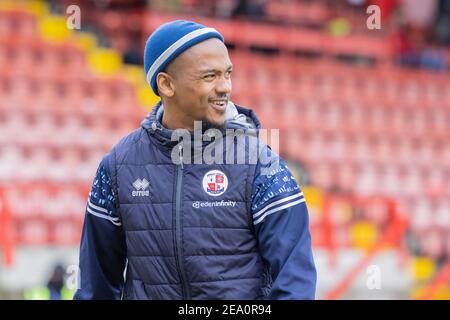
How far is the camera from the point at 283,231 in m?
2.61

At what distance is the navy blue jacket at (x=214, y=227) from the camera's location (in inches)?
103

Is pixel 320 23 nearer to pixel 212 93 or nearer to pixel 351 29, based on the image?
pixel 351 29

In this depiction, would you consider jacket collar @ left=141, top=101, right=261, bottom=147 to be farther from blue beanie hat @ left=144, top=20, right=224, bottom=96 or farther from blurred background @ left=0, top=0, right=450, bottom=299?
blurred background @ left=0, top=0, right=450, bottom=299

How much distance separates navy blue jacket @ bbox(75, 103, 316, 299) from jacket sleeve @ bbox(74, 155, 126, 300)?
0.07 metres

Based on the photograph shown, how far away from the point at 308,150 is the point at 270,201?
7918 millimetres

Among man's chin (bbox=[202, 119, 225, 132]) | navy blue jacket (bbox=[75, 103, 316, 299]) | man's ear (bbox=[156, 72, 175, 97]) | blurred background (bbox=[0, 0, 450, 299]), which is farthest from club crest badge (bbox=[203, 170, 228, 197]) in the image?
blurred background (bbox=[0, 0, 450, 299])

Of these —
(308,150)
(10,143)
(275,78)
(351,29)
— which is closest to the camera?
(10,143)

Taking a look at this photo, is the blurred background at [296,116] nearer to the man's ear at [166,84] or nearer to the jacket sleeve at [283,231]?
the man's ear at [166,84]

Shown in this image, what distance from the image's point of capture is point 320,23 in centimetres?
1202

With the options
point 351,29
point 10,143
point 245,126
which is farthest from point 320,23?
point 245,126

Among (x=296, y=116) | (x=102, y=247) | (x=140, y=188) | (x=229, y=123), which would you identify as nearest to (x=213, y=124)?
(x=229, y=123)

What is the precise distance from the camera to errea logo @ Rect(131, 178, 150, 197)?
2.72m

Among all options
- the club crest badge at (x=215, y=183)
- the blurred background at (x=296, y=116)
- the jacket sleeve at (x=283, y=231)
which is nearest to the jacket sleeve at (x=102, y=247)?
the club crest badge at (x=215, y=183)
